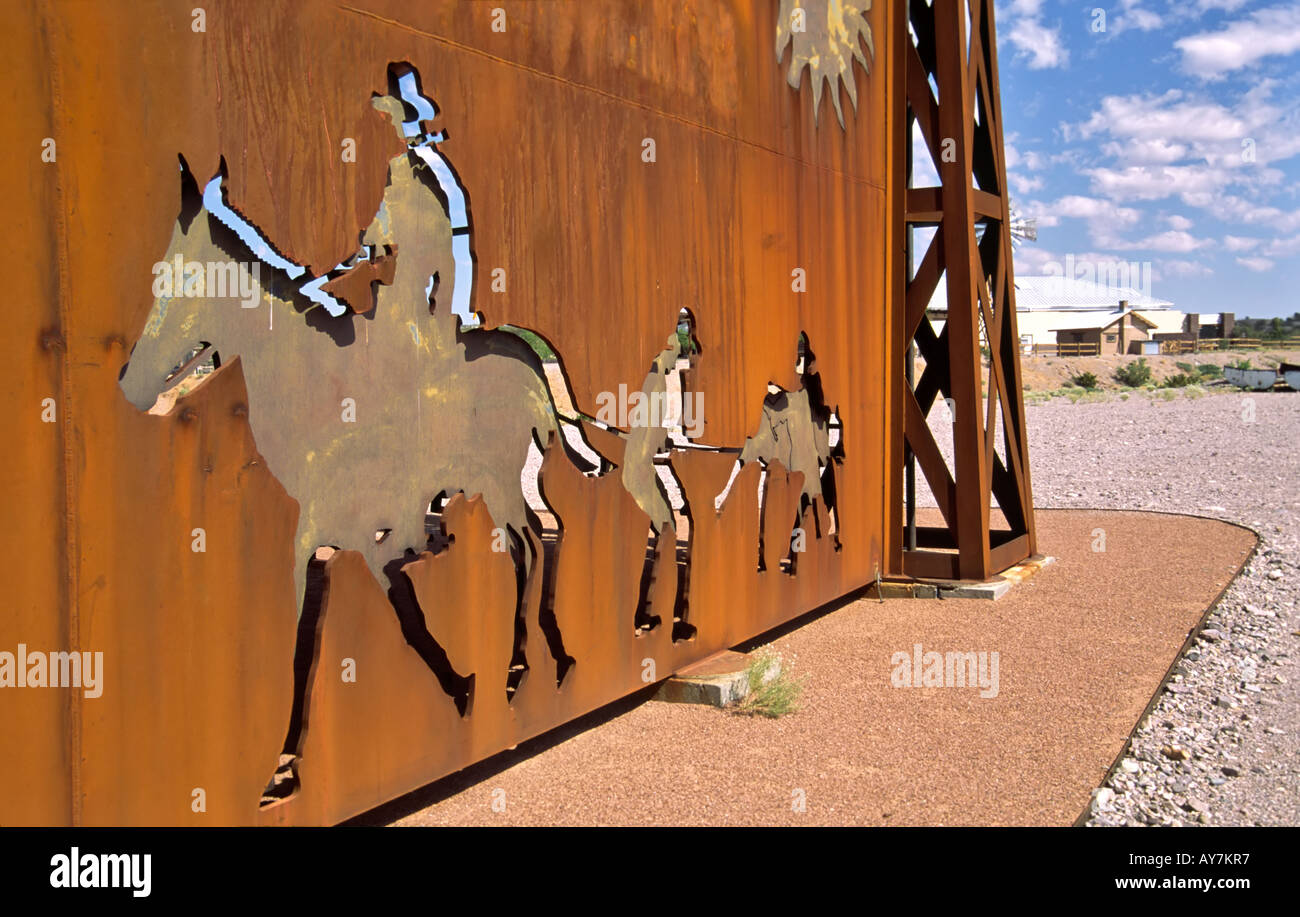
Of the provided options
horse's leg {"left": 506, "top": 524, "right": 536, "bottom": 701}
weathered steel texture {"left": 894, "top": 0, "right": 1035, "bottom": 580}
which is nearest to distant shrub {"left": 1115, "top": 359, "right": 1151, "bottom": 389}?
weathered steel texture {"left": 894, "top": 0, "right": 1035, "bottom": 580}

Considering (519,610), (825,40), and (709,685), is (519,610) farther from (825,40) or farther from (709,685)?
(825,40)

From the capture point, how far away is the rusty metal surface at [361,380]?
9.68ft

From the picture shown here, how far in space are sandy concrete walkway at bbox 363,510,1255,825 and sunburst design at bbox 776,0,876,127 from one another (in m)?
3.97

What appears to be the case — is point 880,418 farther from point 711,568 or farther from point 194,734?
point 194,734

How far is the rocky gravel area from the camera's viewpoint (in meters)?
4.68

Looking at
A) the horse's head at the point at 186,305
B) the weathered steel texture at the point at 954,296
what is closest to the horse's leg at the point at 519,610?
the horse's head at the point at 186,305

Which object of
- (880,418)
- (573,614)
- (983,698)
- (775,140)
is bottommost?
(983,698)

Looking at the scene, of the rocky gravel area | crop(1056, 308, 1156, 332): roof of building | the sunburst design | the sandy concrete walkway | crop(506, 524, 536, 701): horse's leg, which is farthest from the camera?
crop(1056, 308, 1156, 332): roof of building

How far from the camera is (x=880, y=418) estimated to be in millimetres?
9180

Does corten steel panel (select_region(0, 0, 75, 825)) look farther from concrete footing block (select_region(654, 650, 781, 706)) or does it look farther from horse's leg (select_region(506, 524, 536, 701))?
concrete footing block (select_region(654, 650, 781, 706))

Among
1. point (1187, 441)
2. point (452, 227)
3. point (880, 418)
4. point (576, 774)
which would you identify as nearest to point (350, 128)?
point (452, 227)

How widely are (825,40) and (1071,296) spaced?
10428cm

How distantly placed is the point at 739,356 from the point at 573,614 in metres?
2.25

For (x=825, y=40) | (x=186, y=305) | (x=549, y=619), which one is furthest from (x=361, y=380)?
(x=825, y=40)
